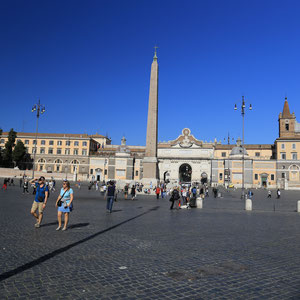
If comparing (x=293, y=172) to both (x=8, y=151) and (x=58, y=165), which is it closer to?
(x=58, y=165)

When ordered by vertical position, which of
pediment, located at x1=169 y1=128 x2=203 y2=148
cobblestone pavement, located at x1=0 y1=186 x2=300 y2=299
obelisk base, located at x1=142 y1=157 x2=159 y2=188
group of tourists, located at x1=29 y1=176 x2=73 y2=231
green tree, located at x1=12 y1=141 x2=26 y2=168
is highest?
pediment, located at x1=169 y1=128 x2=203 y2=148

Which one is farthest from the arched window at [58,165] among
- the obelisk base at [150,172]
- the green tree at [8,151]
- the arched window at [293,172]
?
the arched window at [293,172]

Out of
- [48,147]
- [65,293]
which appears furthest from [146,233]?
[48,147]

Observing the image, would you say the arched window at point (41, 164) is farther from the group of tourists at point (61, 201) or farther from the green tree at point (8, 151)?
the group of tourists at point (61, 201)

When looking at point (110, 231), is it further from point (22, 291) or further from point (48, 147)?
point (48, 147)

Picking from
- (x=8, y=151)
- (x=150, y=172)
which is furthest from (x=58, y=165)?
(x=150, y=172)

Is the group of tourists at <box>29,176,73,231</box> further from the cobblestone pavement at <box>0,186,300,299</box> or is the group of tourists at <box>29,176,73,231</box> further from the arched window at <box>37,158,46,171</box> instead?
the arched window at <box>37,158,46,171</box>

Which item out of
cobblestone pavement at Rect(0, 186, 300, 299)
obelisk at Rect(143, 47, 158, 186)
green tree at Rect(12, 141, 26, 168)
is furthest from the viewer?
green tree at Rect(12, 141, 26, 168)

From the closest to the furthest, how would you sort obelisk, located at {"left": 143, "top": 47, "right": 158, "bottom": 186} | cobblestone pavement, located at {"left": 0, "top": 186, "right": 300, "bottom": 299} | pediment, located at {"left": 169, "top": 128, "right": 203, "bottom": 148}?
cobblestone pavement, located at {"left": 0, "top": 186, "right": 300, "bottom": 299} → obelisk, located at {"left": 143, "top": 47, "right": 158, "bottom": 186} → pediment, located at {"left": 169, "top": 128, "right": 203, "bottom": 148}

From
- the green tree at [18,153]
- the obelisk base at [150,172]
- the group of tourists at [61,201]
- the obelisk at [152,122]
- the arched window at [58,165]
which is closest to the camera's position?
the group of tourists at [61,201]

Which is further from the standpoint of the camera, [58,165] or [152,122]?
[58,165]

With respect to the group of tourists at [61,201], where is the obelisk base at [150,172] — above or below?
above

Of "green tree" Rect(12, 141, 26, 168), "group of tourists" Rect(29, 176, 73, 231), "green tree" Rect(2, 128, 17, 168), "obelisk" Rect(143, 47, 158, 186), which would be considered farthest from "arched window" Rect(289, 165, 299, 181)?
A: "green tree" Rect(2, 128, 17, 168)

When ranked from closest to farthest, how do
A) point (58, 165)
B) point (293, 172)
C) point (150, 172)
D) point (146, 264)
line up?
point (146, 264), point (150, 172), point (293, 172), point (58, 165)
